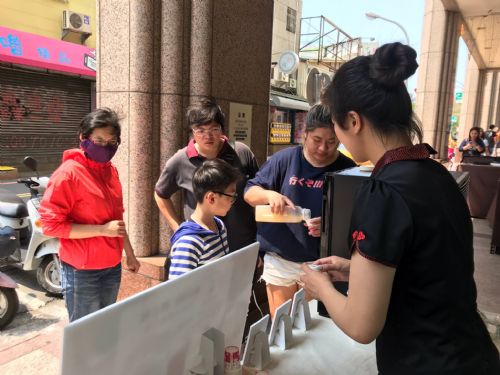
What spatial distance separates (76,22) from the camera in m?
12.9

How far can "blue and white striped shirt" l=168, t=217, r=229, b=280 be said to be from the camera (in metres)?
1.72

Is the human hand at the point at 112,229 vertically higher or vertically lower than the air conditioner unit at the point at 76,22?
lower

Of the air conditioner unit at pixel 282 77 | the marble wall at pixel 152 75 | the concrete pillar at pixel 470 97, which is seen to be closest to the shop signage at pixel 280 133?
the air conditioner unit at pixel 282 77

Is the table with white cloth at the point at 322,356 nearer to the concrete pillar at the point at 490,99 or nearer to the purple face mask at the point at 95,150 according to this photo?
the purple face mask at the point at 95,150

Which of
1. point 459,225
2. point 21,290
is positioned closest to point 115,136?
point 459,225

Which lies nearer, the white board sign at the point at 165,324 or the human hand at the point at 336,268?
the white board sign at the point at 165,324

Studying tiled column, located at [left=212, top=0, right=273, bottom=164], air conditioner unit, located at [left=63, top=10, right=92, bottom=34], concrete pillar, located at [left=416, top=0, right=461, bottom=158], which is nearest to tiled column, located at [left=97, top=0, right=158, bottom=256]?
tiled column, located at [left=212, top=0, right=273, bottom=164]

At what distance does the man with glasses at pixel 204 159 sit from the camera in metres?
2.44

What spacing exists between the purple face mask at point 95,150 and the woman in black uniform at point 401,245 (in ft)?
4.95

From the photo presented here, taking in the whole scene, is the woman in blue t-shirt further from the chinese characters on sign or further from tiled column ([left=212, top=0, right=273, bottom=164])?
tiled column ([left=212, top=0, right=273, bottom=164])

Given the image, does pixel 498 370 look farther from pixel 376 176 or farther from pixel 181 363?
pixel 181 363

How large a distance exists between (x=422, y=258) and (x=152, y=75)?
8.86 ft

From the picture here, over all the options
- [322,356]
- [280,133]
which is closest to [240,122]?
[322,356]

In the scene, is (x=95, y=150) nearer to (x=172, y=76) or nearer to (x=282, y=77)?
(x=172, y=76)
